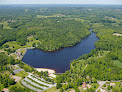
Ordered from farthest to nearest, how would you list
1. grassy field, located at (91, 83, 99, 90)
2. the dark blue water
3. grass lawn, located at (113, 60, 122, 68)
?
the dark blue water
grass lawn, located at (113, 60, 122, 68)
grassy field, located at (91, 83, 99, 90)

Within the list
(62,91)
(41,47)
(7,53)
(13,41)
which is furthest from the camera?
(13,41)

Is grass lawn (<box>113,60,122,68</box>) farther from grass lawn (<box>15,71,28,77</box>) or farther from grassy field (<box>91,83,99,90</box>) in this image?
grass lawn (<box>15,71,28,77</box>)

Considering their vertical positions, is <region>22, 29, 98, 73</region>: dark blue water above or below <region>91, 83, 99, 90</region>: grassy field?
above

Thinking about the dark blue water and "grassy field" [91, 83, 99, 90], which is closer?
"grassy field" [91, 83, 99, 90]

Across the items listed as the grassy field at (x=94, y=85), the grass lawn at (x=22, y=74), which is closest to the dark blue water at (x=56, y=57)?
the grass lawn at (x=22, y=74)

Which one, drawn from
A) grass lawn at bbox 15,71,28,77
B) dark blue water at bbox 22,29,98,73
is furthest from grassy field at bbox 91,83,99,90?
grass lawn at bbox 15,71,28,77

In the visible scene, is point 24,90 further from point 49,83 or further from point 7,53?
point 7,53

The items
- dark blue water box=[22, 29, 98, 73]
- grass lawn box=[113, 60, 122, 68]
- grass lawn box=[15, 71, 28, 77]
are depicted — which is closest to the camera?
grass lawn box=[15, 71, 28, 77]

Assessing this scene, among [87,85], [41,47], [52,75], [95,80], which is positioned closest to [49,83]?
[52,75]
